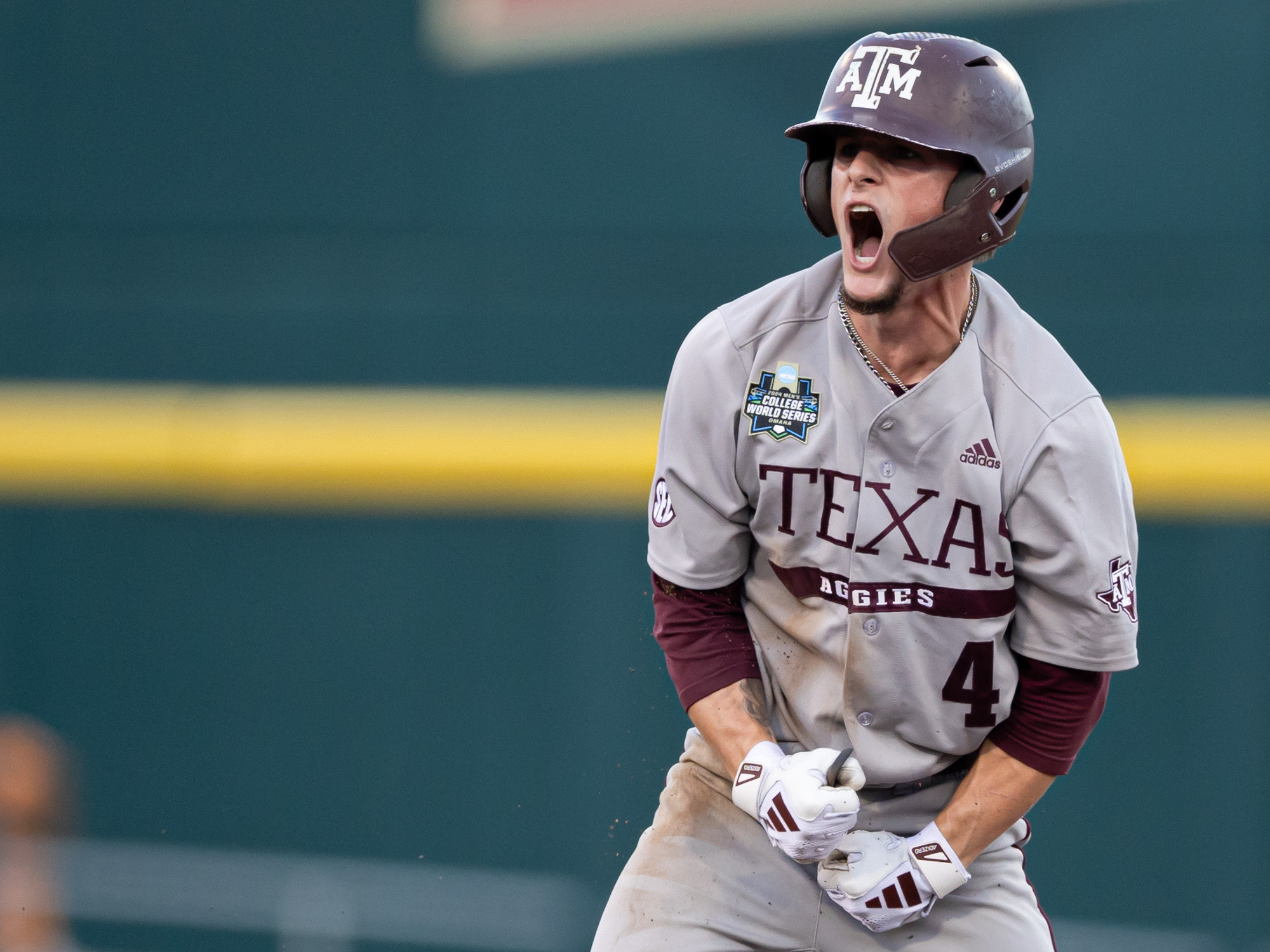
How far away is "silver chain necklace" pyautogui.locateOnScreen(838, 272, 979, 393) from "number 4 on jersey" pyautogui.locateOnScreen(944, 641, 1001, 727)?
45 centimetres

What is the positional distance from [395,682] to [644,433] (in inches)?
60.9

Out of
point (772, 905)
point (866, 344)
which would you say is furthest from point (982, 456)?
point (772, 905)

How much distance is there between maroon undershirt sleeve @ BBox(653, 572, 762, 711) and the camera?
9.43ft

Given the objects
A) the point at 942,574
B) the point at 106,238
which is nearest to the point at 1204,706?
the point at 942,574

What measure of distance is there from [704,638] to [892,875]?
1.69 ft

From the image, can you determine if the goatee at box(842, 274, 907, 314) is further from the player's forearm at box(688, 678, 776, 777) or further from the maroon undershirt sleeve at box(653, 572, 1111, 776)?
the player's forearm at box(688, 678, 776, 777)

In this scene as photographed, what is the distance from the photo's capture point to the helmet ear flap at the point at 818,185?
9.27 ft

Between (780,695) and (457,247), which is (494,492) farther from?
(780,695)

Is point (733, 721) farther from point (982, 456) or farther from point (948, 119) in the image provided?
point (948, 119)

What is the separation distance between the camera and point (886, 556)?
8.94 feet

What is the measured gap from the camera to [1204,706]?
6.38 m

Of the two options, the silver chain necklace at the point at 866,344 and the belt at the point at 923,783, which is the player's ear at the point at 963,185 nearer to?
the silver chain necklace at the point at 866,344

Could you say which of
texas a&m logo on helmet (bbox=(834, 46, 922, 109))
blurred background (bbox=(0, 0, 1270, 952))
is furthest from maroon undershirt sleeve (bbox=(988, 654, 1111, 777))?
blurred background (bbox=(0, 0, 1270, 952))

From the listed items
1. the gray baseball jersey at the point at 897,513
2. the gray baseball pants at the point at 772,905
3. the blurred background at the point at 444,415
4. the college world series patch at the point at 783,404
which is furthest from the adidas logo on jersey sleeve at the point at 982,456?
the blurred background at the point at 444,415
